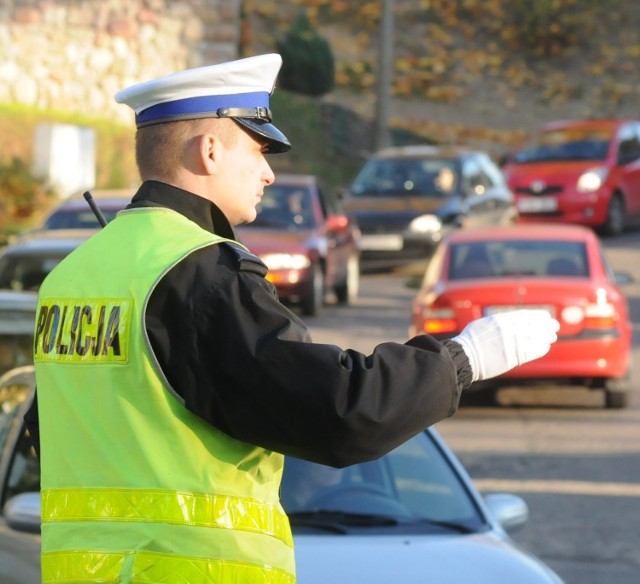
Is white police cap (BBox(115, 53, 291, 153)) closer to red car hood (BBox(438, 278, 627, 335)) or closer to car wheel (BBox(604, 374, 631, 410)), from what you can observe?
red car hood (BBox(438, 278, 627, 335))

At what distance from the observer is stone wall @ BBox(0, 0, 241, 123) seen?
1128 inches

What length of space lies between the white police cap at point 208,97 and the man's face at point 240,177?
4 cm

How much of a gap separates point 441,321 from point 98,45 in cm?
1785

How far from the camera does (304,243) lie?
18.2m

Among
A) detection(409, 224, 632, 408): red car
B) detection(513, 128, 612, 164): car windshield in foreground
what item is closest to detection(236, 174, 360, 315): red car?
detection(409, 224, 632, 408): red car

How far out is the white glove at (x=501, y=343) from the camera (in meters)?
3.16

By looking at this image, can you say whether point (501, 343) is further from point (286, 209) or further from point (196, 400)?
point (286, 209)

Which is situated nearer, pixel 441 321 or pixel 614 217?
pixel 441 321

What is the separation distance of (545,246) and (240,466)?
10547 mm

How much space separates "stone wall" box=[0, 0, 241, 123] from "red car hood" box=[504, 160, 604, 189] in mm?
5949

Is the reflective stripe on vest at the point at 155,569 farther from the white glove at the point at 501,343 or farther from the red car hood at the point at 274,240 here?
the red car hood at the point at 274,240

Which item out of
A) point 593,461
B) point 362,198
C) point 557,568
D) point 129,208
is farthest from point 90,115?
point 129,208

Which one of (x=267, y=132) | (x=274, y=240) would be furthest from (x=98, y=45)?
(x=267, y=132)

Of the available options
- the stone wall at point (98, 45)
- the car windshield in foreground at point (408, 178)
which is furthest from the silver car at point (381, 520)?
the stone wall at point (98, 45)
